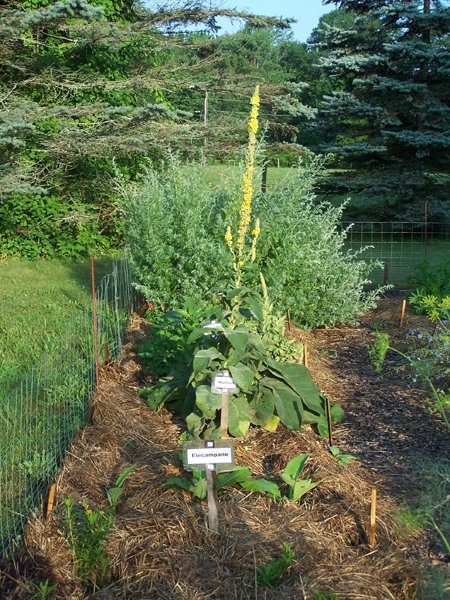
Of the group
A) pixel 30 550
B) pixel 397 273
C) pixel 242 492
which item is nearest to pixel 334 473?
pixel 242 492

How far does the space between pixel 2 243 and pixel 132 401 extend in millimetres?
8781

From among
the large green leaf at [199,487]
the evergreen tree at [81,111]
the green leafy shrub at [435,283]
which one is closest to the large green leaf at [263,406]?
the large green leaf at [199,487]

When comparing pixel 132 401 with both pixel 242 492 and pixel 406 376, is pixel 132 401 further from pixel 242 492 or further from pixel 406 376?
pixel 406 376

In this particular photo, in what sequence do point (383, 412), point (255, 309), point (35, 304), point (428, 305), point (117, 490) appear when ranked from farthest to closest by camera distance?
point (35, 304) → point (428, 305) → point (383, 412) → point (255, 309) → point (117, 490)

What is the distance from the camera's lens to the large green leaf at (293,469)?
3.67 m

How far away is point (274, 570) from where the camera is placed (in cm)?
298

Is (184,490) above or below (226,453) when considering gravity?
below

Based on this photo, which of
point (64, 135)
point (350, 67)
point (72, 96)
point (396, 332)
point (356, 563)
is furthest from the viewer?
point (350, 67)

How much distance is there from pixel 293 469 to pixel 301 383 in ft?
3.35

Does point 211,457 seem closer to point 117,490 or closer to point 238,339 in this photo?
point 117,490

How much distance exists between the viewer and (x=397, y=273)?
478 inches

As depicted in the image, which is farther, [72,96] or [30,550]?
[72,96]

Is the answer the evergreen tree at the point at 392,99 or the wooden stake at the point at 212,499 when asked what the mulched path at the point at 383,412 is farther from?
the evergreen tree at the point at 392,99

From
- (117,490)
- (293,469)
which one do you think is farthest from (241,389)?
(117,490)
